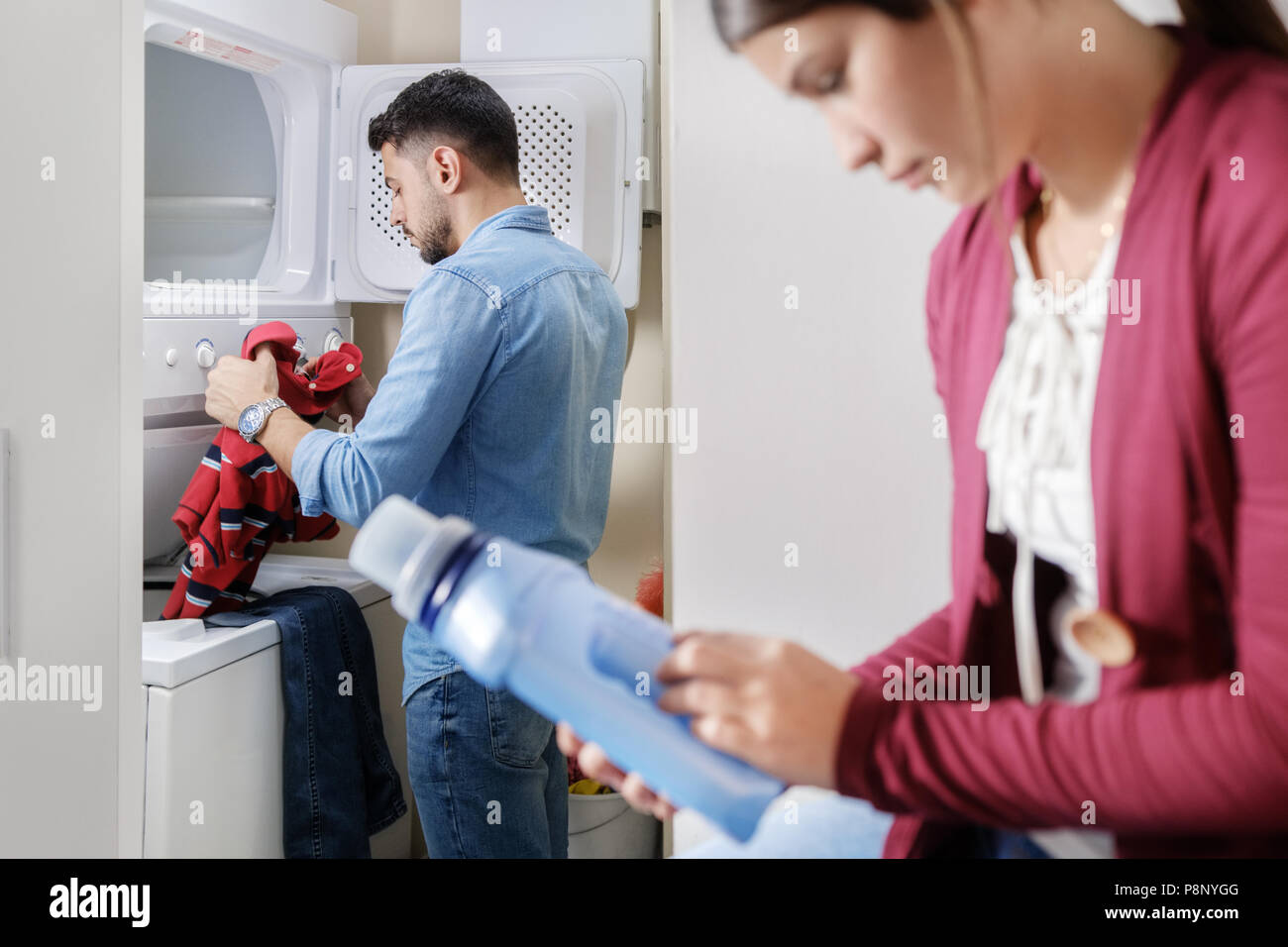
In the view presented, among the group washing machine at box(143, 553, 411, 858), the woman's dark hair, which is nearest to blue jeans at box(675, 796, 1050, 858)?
the woman's dark hair

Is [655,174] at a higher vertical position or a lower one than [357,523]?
higher

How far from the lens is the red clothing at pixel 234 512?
4.88ft

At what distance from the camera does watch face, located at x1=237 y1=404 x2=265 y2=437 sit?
143 centimetres

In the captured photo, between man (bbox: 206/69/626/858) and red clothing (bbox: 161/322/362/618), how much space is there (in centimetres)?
5

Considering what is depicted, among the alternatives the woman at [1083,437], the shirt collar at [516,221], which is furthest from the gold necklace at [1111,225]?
the shirt collar at [516,221]

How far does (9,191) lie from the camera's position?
3.09 ft

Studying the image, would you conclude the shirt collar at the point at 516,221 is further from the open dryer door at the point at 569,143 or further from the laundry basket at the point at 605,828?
the laundry basket at the point at 605,828

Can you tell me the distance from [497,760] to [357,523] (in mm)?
393

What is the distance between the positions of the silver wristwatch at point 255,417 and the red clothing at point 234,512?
0.18ft

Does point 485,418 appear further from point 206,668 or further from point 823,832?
point 823,832

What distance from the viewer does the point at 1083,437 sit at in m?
0.66

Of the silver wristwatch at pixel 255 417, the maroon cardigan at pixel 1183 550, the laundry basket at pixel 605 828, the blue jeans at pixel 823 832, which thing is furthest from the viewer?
the laundry basket at pixel 605 828

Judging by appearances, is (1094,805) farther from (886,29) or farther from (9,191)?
(9,191)
